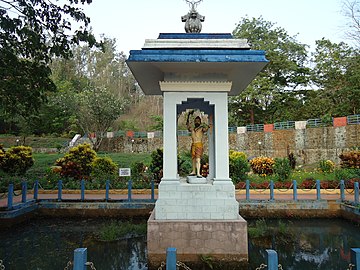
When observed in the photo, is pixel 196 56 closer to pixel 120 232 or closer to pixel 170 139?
pixel 170 139

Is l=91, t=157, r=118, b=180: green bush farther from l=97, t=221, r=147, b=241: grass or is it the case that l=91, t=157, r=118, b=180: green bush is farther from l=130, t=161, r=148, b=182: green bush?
l=97, t=221, r=147, b=241: grass

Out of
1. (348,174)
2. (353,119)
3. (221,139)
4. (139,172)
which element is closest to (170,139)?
(221,139)

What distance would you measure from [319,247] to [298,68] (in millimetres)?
25966

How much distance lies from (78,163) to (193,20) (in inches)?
448

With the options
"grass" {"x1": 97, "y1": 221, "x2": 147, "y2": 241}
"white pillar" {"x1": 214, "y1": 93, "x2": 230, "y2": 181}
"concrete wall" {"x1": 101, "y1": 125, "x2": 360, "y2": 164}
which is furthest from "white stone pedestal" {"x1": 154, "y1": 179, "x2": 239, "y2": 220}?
"concrete wall" {"x1": 101, "y1": 125, "x2": 360, "y2": 164}

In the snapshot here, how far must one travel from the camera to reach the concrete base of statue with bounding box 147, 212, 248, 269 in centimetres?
567

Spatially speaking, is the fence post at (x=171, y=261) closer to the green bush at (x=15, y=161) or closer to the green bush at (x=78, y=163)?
the green bush at (x=78, y=163)

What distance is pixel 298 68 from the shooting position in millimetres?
29516

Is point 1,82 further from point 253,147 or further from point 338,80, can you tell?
point 338,80

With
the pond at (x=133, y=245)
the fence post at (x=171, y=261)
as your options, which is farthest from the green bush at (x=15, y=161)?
the fence post at (x=171, y=261)

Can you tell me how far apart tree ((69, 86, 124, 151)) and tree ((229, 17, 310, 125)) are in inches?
499

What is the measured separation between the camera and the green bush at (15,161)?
17.2 m

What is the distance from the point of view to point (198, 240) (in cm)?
574

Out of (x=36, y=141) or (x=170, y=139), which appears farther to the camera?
(x=36, y=141)
